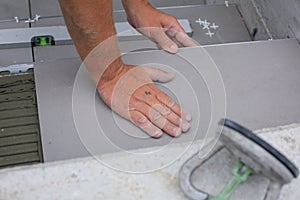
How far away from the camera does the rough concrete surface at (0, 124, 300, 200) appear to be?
3.39 feet

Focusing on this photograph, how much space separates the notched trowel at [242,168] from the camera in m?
0.91

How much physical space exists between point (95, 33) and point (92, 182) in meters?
0.46

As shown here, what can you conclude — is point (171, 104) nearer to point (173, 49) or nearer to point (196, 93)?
point (196, 93)

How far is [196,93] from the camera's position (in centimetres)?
142

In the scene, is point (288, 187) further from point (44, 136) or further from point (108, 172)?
point (44, 136)

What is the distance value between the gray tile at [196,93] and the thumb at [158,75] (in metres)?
0.02

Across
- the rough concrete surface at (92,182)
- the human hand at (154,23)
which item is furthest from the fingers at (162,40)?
the rough concrete surface at (92,182)

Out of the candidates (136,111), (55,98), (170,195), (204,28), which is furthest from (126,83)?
(204,28)

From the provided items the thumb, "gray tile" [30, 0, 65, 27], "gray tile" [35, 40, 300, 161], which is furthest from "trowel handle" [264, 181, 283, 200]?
"gray tile" [30, 0, 65, 27]

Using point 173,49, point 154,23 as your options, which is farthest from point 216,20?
point 173,49

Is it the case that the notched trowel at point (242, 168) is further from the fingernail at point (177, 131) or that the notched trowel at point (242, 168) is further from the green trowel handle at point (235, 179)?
the fingernail at point (177, 131)

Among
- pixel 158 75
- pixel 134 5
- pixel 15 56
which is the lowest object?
pixel 15 56

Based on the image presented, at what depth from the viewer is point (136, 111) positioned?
4.45 ft

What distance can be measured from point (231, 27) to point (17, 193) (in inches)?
51.2
